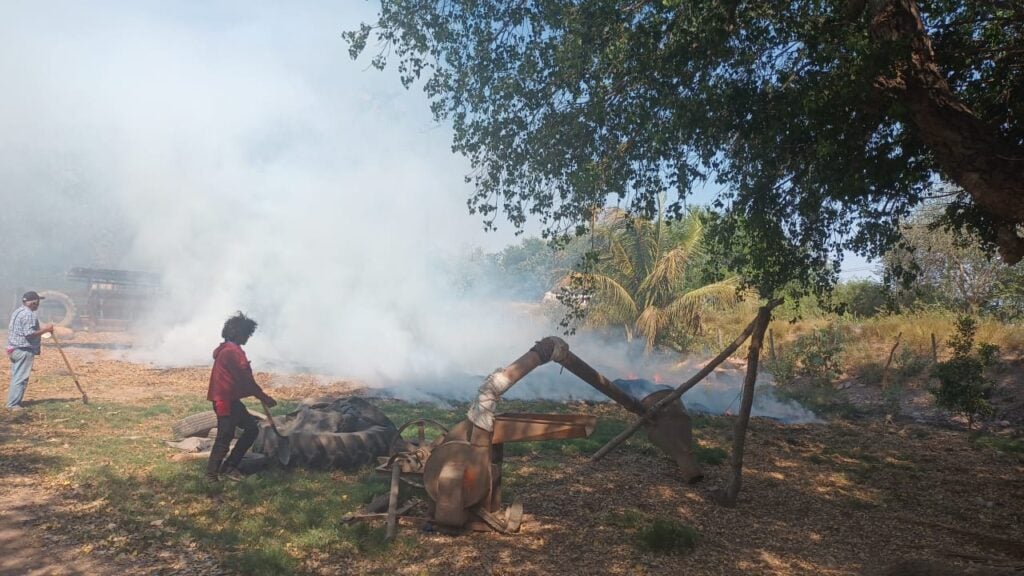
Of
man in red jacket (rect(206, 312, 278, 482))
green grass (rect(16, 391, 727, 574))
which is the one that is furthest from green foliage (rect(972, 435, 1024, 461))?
man in red jacket (rect(206, 312, 278, 482))

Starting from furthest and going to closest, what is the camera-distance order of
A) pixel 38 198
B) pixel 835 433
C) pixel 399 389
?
pixel 38 198 < pixel 399 389 < pixel 835 433

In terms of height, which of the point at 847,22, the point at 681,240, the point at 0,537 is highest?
the point at 681,240

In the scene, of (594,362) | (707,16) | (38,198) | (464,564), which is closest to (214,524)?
(464,564)

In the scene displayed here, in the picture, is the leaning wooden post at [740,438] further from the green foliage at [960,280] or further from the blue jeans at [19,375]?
the green foliage at [960,280]

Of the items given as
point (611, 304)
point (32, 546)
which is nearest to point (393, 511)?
point (32, 546)

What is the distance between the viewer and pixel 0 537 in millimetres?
5609

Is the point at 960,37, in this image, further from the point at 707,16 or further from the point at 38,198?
the point at 38,198

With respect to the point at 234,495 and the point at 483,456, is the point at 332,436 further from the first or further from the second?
the point at 483,456

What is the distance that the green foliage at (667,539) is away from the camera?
5539mm

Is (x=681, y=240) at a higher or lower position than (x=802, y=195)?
higher

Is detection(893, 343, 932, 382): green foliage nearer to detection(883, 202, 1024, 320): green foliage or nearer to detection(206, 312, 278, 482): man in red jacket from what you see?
detection(883, 202, 1024, 320): green foliage

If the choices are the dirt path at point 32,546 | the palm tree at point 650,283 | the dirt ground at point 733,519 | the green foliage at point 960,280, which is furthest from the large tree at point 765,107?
the green foliage at point 960,280

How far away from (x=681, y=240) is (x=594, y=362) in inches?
224

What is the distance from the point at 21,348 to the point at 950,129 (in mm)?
13834
